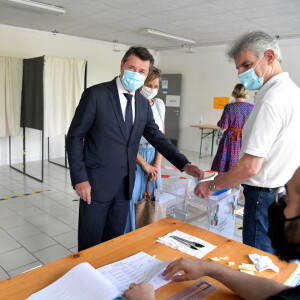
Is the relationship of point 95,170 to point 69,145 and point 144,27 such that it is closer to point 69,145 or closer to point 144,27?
point 69,145

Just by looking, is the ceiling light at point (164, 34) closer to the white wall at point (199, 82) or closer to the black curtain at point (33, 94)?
the white wall at point (199, 82)

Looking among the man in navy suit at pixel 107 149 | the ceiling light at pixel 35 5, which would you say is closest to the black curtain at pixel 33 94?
the ceiling light at pixel 35 5

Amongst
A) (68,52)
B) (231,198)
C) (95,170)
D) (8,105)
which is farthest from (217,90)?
(95,170)

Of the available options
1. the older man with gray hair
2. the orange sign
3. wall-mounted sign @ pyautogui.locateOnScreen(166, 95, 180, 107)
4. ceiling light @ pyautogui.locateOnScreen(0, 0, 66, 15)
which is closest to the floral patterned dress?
the older man with gray hair

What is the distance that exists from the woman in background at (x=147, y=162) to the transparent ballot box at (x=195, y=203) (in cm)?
19

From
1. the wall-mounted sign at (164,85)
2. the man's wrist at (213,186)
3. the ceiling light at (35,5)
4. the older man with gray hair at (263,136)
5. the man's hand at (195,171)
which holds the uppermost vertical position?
the ceiling light at (35,5)

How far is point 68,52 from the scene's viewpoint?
6.71 meters

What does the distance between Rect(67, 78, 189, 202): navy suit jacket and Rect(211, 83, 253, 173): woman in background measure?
240cm

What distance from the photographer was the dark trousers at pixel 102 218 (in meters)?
1.78

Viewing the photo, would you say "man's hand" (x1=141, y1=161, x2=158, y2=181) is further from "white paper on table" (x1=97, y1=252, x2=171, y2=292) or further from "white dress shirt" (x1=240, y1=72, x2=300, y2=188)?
"white paper on table" (x1=97, y1=252, x2=171, y2=292)

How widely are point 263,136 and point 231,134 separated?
2635 mm

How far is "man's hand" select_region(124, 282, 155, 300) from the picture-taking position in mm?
871

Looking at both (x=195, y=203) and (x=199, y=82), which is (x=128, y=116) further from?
(x=199, y=82)

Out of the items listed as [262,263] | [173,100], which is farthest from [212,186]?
[173,100]
